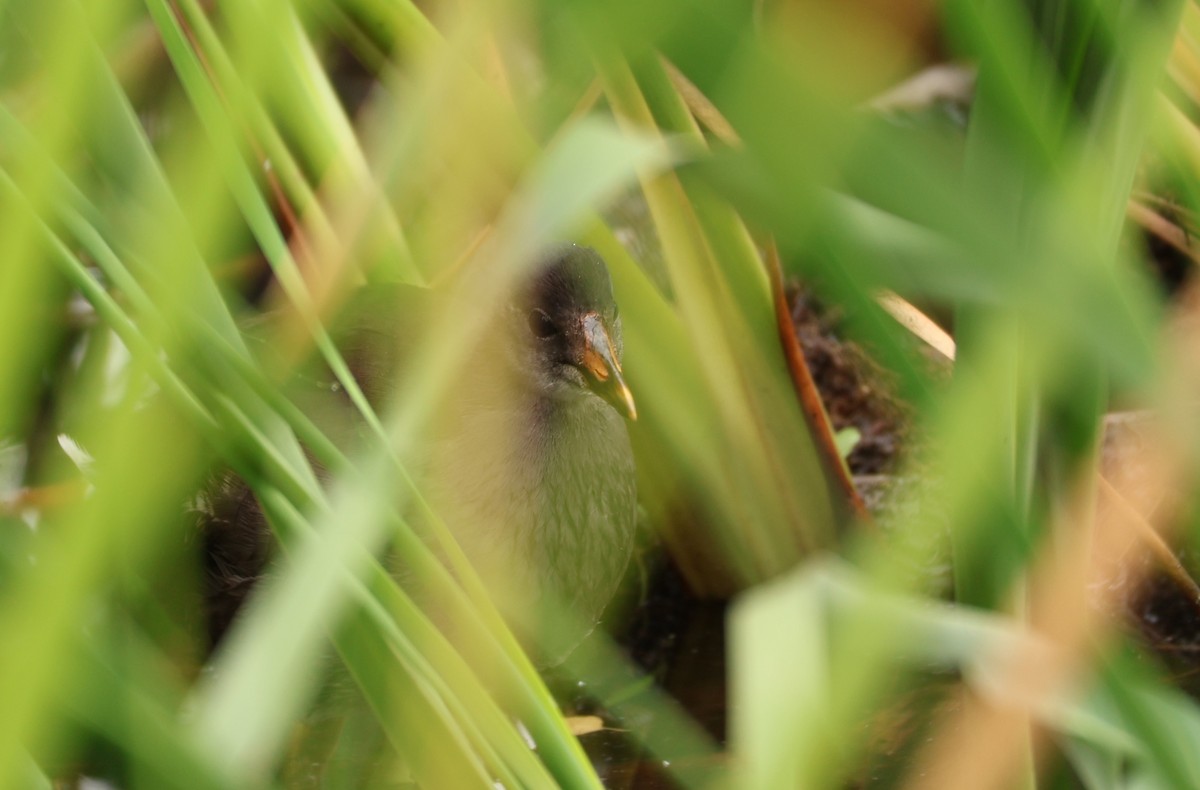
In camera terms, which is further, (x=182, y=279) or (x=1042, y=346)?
(x=1042, y=346)

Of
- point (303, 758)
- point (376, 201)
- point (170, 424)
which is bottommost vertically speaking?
point (303, 758)

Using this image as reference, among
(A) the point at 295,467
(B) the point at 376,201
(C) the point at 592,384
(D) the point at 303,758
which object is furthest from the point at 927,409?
(D) the point at 303,758

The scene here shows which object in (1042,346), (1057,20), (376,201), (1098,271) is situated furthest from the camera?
(376,201)

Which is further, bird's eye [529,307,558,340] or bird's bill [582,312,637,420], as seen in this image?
bird's eye [529,307,558,340]

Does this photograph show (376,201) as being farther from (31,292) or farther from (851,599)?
(851,599)

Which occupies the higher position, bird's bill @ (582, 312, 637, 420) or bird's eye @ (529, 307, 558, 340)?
bird's eye @ (529, 307, 558, 340)

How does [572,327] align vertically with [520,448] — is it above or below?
above

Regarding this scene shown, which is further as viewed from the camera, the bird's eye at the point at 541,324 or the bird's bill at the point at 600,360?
the bird's eye at the point at 541,324
